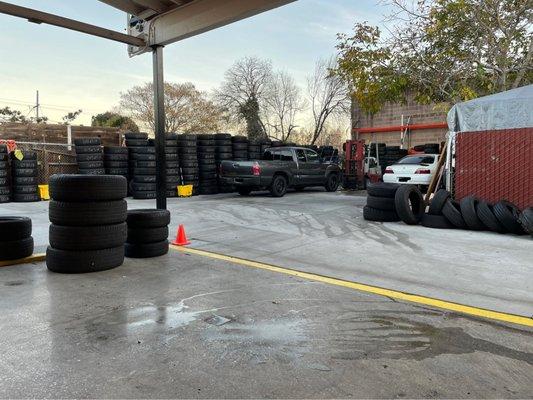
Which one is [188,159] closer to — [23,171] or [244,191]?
[244,191]

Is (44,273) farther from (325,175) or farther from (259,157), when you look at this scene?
(259,157)

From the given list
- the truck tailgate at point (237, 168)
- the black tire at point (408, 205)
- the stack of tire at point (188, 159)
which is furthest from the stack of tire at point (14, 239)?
the stack of tire at point (188, 159)

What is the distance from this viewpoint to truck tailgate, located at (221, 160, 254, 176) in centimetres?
1519

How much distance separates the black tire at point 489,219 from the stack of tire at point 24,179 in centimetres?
1296

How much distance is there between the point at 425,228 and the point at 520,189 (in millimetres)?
2533

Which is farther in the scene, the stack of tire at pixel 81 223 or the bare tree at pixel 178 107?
the bare tree at pixel 178 107

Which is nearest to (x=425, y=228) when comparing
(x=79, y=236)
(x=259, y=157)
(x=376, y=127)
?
(x=79, y=236)

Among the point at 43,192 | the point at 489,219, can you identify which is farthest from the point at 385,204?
the point at 43,192

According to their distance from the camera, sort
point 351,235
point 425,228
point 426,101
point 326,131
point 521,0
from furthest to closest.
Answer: point 326,131, point 426,101, point 521,0, point 425,228, point 351,235

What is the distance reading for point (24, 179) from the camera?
Result: 13.9 meters

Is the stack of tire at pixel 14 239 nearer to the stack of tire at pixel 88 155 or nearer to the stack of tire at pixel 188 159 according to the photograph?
the stack of tire at pixel 88 155

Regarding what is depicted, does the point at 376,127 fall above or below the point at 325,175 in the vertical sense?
above

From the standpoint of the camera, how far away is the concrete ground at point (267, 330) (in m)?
2.79

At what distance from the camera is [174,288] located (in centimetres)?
488
